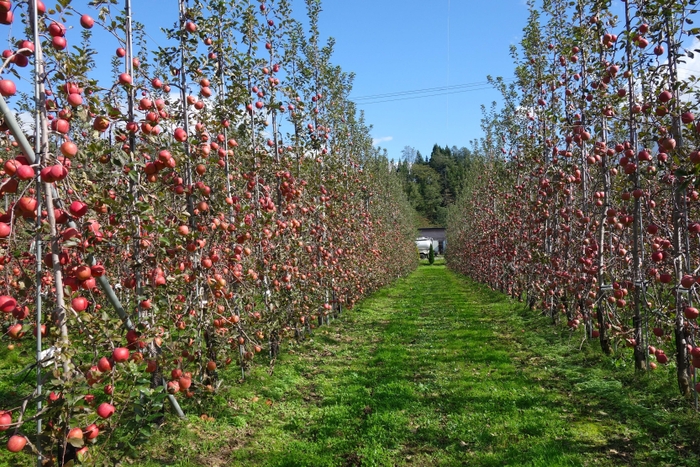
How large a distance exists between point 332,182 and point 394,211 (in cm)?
1482

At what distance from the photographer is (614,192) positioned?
7.90m

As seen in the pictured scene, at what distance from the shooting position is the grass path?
4664 millimetres

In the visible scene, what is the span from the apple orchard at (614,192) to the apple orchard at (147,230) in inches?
162

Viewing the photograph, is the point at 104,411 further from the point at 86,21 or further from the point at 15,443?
the point at 86,21

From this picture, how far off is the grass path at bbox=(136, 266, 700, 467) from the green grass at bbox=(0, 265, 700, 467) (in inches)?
0.7

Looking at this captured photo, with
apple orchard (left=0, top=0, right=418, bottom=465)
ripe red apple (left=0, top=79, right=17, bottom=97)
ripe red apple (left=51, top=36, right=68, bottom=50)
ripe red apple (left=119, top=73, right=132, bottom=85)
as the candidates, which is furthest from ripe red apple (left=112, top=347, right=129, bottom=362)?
ripe red apple (left=119, top=73, right=132, bottom=85)

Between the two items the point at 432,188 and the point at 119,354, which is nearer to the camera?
the point at 119,354

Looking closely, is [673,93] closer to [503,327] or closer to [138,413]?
[138,413]

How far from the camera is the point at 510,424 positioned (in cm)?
535

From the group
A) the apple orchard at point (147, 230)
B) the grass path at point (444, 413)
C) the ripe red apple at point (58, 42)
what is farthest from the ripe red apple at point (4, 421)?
the grass path at point (444, 413)

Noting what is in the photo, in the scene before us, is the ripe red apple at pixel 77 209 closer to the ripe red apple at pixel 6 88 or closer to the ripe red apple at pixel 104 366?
the ripe red apple at pixel 6 88

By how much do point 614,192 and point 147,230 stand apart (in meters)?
7.61

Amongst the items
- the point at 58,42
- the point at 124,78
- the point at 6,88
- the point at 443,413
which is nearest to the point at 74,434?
the point at 6,88

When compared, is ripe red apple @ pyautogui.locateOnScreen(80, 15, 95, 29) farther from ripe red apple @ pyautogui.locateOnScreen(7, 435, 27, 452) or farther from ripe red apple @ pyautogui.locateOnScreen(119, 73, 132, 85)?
ripe red apple @ pyautogui.locateOnScreen(7, 435, 27, 452)
